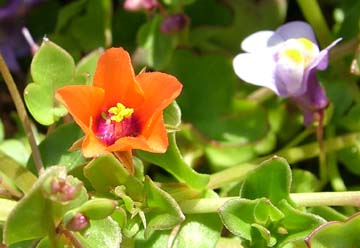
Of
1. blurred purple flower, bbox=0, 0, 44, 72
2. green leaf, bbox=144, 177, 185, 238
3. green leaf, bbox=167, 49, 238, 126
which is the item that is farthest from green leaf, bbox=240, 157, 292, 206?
blurred purple flower, bbox=0, 0, 44, 72

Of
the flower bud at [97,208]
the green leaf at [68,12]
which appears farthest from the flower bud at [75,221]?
the green leaf at [68,12]

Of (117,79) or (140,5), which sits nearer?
(117,79)

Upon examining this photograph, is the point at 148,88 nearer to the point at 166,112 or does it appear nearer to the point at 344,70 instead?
the point at 166,112

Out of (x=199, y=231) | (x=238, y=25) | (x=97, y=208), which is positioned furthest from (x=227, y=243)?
(x=238, y=25)

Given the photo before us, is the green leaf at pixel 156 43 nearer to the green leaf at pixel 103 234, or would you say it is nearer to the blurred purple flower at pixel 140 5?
the blurred purple flower at pixel 140 5

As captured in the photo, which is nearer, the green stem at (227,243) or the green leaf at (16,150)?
the green stem at (227,243)

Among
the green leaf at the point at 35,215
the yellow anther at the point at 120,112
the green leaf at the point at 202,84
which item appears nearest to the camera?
the green leaf at the point at 35,215

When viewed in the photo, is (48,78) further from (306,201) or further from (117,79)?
(306,201)

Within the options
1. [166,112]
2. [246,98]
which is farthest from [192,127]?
[166,112]
